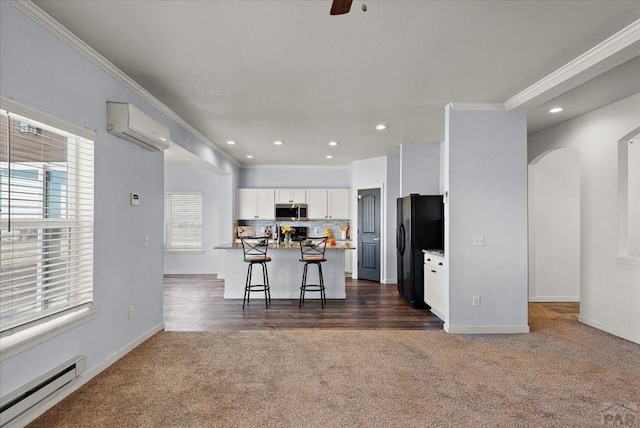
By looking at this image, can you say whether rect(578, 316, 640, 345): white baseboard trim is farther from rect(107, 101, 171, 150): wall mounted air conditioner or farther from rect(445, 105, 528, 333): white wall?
rect(107, 101, 171, 150): wall mounted air conditioner

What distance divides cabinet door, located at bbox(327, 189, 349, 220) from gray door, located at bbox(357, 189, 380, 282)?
77 centimetres

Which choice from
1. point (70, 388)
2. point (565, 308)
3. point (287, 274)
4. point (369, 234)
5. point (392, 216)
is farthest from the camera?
point (369, 234)

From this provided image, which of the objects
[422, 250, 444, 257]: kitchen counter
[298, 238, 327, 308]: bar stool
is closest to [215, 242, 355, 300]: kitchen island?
[298, 238, 327, 308]: bar stool

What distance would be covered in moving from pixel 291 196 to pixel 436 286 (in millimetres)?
4738

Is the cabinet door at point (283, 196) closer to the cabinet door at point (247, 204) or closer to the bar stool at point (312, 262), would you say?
the cabinet door at point (247, 204)

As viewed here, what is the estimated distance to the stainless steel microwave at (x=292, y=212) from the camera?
8.72 metres

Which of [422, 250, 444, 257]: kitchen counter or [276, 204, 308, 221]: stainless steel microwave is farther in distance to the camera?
[276, 204, 308, 221]: stainless steel microwave

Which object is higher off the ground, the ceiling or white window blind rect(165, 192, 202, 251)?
the ceiling

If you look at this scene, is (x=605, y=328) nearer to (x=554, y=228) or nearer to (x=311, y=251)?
(x=554, y=228)

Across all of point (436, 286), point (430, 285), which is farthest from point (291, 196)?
point (436, 286)

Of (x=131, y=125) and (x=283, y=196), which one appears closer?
(x=131, y=125)

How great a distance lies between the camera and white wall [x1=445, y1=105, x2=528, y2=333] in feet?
13.9

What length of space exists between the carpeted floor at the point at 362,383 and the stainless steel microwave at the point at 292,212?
4785mm

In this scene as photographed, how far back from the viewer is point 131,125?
10.6 ft
